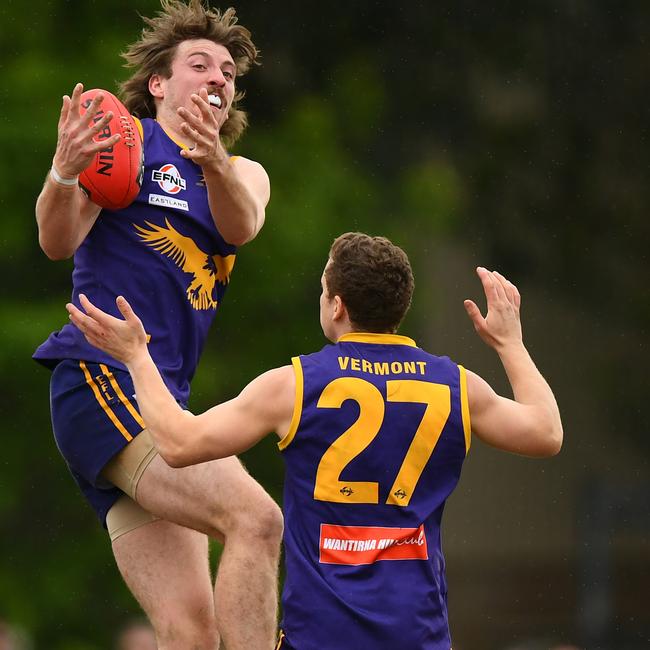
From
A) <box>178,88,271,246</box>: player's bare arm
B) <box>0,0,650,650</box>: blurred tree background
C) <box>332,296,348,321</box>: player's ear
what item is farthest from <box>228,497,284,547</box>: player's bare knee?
<box>0,0,650,650</box>: blurred tree background

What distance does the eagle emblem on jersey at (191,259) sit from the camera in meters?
5.71

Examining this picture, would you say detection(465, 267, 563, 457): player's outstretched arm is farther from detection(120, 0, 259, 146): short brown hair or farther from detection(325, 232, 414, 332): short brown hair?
detection(120, 0, 259, 146): short brown hair

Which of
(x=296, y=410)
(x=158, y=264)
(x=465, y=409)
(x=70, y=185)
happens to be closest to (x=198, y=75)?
(x=158, y=264)

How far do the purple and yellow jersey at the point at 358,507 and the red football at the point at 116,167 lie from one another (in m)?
1.22

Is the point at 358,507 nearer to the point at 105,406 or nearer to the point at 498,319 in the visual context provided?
the point at 498,319

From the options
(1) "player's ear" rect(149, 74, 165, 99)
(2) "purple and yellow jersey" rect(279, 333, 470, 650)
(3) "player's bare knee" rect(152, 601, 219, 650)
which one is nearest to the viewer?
(2) "purple and yellow jersey" rect(279, 333, 470, 650)

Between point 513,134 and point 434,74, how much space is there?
66.9 inches

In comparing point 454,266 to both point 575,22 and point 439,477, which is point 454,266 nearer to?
point 575,22

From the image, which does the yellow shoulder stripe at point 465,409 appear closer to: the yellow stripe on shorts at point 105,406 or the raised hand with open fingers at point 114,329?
the raised hand with open fingers at point 114,329

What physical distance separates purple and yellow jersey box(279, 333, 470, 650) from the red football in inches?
47.9

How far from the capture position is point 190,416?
15.7ft

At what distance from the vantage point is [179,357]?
575cm

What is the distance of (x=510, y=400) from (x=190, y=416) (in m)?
1.07

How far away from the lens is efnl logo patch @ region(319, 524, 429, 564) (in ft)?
15.5
